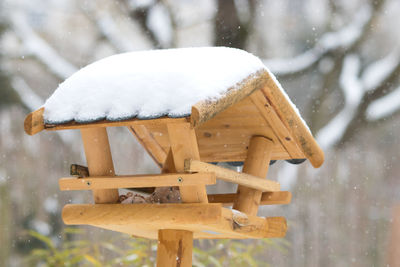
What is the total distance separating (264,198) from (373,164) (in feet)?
7.72

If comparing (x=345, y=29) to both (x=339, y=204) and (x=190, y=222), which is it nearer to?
(x=339, y=204)

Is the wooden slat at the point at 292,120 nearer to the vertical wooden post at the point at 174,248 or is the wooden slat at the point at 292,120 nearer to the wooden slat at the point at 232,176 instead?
the wooden slat at the point at 232,176

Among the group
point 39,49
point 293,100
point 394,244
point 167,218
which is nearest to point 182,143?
point 167,218

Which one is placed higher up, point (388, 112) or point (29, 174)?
point (388, 112)

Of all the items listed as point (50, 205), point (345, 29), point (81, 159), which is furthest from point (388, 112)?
point (50, 205)

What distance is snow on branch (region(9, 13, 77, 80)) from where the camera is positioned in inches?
157

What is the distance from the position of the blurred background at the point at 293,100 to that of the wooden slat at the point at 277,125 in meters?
1.91

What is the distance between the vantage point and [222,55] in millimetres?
1378

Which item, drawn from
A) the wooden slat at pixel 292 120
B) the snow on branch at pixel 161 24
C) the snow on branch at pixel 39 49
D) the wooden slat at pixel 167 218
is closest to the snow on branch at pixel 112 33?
the snow on branch at pixel 161 24

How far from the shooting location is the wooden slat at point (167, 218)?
130 centimetres

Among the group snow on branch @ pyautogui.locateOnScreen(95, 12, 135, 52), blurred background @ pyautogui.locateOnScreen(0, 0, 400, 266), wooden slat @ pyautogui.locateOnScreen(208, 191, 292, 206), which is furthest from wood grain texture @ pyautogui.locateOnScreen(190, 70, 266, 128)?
snow on branch @ pyautogui.locateOnScreen(95, 12, 135, 52)

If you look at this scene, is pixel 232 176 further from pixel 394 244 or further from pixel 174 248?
pixel 394 244

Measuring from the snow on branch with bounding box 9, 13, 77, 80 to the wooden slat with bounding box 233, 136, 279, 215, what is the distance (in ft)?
8.06

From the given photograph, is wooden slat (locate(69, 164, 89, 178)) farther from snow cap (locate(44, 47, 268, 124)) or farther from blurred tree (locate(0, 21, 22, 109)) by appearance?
blurred tree (locate(0, 21, 22, 109))
